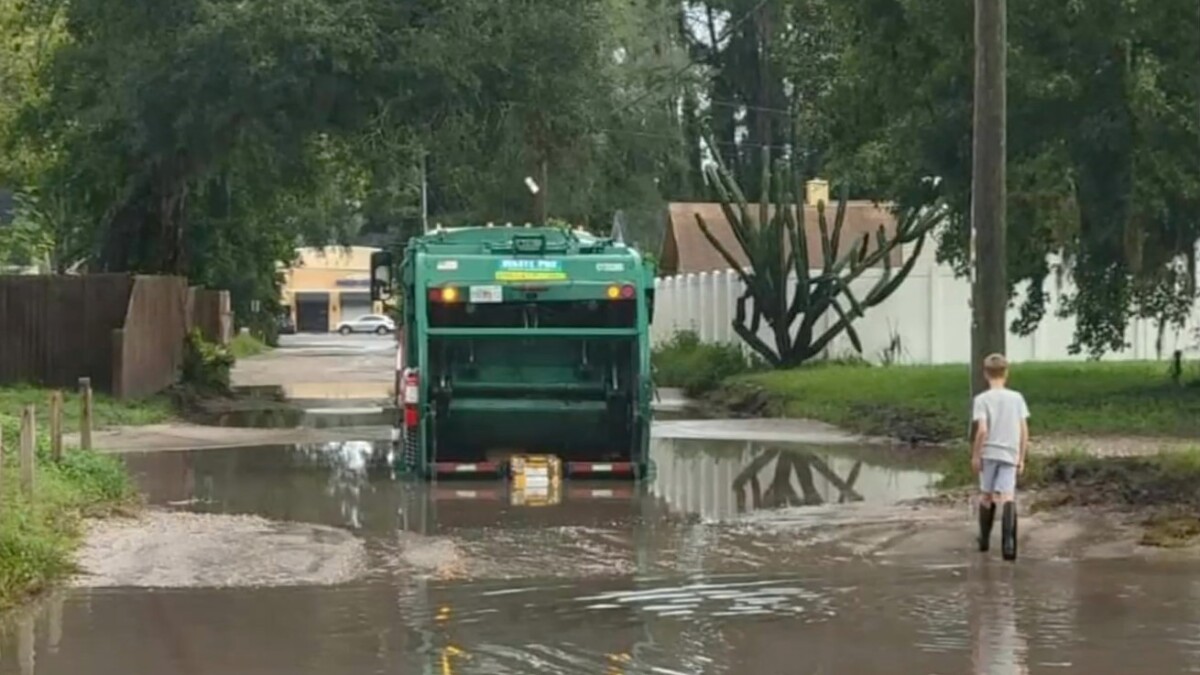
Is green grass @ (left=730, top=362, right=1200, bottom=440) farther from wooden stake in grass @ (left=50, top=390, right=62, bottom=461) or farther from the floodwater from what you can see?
wooden stake in grass @ (left=50, top=390, right=62, bottom=461)

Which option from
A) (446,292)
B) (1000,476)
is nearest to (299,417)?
(446,292)

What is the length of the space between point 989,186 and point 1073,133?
672 centimetres

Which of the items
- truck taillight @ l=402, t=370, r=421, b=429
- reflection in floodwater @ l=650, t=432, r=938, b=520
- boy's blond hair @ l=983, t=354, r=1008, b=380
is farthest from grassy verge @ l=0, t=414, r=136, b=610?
boy's blond hair @ l=983, t=354, r=1008, b=380

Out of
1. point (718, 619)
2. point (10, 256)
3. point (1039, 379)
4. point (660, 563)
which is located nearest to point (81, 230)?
point (10, 256)

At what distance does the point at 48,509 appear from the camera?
46.9 feet

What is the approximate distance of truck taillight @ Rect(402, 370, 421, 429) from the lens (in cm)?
1889

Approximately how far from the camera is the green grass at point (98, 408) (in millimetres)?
25219

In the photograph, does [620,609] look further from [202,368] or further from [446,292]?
[202,368]

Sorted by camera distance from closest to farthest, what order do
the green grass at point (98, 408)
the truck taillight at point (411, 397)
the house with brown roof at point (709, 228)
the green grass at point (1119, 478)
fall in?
the green grass at point (1119, 478), the truck taillight at point (411, 397), the green grass at point (98, 408), the house with brown roof at point (709, 228)

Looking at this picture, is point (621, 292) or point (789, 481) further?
point (789, 481)

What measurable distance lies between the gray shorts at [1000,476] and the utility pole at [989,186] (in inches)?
127

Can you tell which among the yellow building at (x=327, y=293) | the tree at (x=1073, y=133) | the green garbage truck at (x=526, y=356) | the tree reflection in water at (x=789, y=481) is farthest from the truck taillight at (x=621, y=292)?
the yellow building at (x=327, y=293)

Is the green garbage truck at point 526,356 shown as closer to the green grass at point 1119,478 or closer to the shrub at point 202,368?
the green grass at point 1119,478

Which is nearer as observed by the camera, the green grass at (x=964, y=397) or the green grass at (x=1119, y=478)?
the green grass at (x=1119, y=478)
